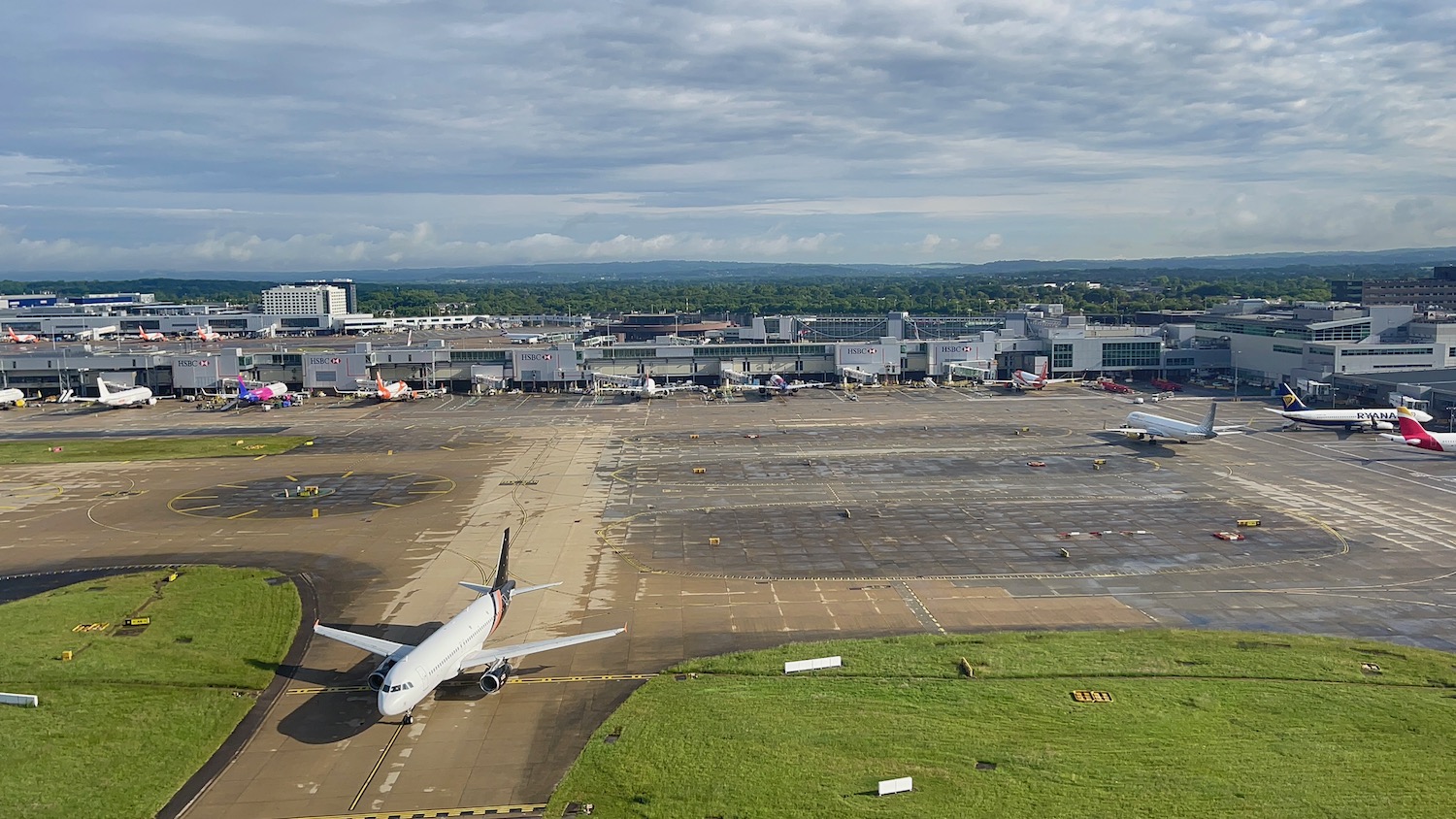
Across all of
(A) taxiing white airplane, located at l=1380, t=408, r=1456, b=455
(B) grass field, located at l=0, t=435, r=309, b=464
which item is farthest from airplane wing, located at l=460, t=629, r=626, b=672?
(A) taxiing white airplane, located at l=1380, t=408, r=1456, b=455

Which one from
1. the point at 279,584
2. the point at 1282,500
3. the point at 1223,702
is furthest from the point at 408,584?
the point at 1282,500

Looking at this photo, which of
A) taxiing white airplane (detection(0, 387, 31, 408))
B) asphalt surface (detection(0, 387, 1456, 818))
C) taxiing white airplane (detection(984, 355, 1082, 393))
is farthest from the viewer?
taxiing white airplane (detection(984, 355, 1082, 393))

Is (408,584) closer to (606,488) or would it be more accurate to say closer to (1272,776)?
(606,488)

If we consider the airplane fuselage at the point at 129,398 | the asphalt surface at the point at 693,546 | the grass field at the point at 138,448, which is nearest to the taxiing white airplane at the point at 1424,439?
the asphalt surface at the point at 693,546

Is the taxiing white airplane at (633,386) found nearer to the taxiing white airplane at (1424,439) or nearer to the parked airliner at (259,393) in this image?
the parked airliner at (259,393)

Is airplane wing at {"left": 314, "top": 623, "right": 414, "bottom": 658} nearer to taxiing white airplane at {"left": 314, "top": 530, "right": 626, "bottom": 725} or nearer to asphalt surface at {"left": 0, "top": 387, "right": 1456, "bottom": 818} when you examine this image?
taxiing white airplane at {"left": 314, "top": 530, "right": 626, "bottom": 725}

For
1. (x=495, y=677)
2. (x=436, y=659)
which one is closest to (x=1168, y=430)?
(x=495, y=677)
